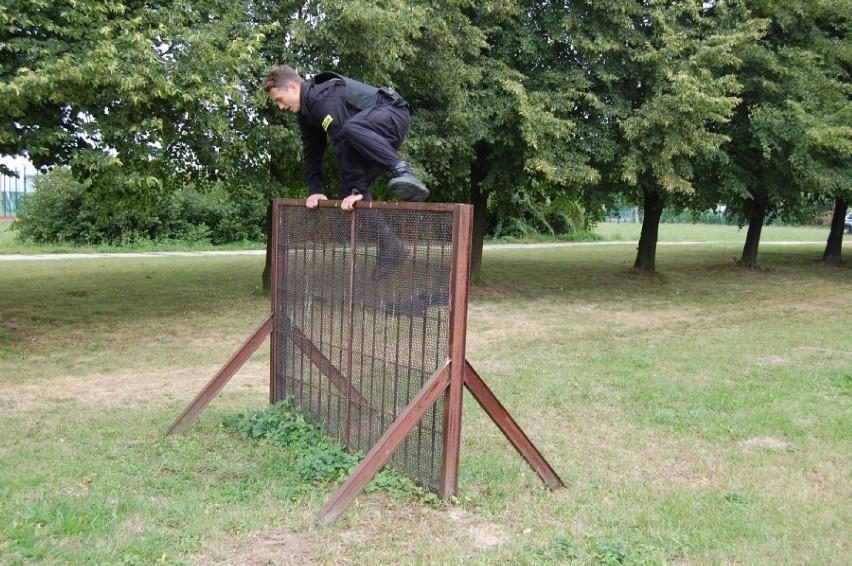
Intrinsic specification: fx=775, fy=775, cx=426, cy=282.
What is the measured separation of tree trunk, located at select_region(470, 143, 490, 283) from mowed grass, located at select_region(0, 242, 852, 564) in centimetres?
350

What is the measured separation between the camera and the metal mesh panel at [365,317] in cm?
434

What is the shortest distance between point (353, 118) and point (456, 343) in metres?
1.51

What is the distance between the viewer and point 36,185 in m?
24.3

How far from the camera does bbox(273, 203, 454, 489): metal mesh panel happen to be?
434 cm

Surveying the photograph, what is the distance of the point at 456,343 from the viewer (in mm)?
4219

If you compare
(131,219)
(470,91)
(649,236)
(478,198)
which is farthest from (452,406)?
(131,219)

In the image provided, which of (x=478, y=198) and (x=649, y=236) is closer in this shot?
(x=478, y=198)

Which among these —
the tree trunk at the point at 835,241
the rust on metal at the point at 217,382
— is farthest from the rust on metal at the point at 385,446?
the tree trunk at the point at 835,241

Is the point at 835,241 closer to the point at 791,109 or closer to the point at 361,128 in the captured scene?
the point at 791,109

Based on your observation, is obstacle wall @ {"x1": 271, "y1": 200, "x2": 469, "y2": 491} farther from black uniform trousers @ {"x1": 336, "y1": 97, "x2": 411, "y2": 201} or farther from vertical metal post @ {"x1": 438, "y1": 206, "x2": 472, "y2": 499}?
black uniform trousers @ {"x1": 336, "y1": 97, "x2": 411, "y2": 201}

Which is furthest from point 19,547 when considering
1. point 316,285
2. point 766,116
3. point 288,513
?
point 766,116

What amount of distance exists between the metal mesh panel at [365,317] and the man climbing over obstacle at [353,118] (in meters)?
0.27

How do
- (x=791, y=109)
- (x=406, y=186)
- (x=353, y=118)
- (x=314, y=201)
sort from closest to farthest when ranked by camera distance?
(x=406, y=186) → (x=353, y=118) → (x=314, y=201) → (x=791, y=109)

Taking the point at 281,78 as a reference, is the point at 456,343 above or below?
below
